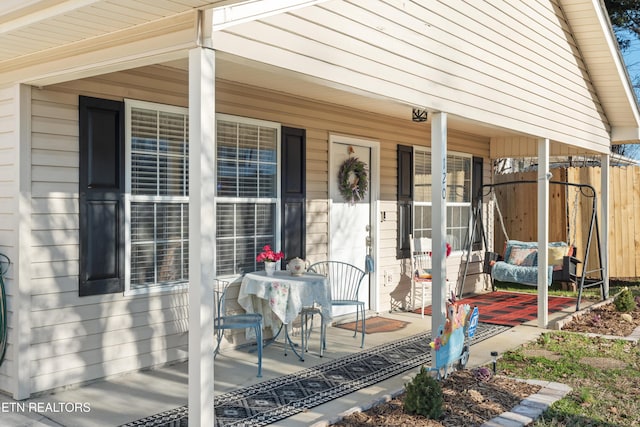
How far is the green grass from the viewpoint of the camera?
379 centimetres

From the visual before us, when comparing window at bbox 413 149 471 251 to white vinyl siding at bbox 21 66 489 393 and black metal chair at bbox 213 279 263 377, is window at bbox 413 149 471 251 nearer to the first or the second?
white vinyl siding at bbox 21 66 489 393

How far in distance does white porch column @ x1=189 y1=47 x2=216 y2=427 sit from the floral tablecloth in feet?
6.19

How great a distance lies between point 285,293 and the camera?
490 cm

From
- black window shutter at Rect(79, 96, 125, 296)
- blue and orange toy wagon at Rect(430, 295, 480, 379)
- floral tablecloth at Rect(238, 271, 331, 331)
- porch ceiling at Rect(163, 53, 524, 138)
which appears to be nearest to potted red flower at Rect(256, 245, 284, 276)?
floral tablecloth at Rect(238, 271, 331, 331)

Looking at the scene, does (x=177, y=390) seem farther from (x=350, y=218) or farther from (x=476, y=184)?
(x=476, y=184)

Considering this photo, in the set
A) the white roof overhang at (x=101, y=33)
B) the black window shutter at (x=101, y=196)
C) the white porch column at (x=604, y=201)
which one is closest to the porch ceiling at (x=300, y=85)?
the white roof overhang at (x=101, y=33)

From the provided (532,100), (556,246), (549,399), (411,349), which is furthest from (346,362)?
(556,246)

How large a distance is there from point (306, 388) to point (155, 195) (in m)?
1.91

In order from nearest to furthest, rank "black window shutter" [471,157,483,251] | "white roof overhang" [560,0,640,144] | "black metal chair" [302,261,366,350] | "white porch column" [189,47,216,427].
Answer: "white porch column" [189,47,216,427] < "black metal chair" [302,261,366,350] < "white roof overhang" [560,0,640,144] < "black window shutter" [471,157,483,251]

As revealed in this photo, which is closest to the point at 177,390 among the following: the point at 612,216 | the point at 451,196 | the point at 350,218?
the point at 350,218

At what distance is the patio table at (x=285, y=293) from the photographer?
16.0 ft

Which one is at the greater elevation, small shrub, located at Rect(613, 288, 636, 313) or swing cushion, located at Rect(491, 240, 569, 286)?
swing cushion, located at Rect(491, 240, 569, 286)

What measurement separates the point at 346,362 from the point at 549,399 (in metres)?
1.66

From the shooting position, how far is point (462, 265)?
8.87m
